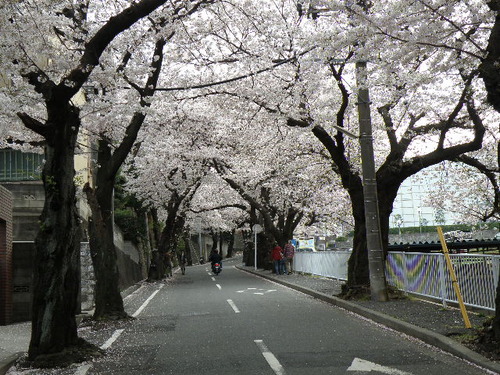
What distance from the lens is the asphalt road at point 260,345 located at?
7.26m

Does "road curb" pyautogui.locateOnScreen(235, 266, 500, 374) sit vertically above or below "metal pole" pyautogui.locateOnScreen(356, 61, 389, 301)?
below

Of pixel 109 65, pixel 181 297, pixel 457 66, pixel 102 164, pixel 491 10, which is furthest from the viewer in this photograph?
pixel 181 297

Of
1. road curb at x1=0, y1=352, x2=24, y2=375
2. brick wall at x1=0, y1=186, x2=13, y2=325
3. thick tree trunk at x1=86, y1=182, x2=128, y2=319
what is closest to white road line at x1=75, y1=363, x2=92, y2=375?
road curb at x1=0, y1=352, x2=24, y2=375

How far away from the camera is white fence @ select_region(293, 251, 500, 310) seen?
10.5 metres

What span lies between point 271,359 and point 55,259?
11.8 ft

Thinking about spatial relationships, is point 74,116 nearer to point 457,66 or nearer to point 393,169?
point 457,66

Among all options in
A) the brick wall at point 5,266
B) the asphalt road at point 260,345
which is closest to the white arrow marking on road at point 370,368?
the asphalt road at point 260,345

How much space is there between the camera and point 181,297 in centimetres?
1962

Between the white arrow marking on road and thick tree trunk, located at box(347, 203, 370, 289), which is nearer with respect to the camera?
the white arrow marking on road

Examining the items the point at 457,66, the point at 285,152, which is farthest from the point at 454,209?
the point at 457,66

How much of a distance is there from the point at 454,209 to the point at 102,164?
2146 centimetres

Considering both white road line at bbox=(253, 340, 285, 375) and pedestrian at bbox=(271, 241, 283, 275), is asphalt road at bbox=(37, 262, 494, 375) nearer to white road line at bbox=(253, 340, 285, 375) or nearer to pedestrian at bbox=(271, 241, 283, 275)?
white road line at bbox=(253, 340, 285, 375)

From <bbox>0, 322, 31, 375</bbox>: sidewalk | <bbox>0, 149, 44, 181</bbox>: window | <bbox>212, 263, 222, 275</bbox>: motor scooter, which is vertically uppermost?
<bbox>0, 149, 44, 181</bbox>: window

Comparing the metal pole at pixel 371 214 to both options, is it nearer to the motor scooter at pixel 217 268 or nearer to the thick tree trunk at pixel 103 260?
the thick tree trunk at pixel 103 260
